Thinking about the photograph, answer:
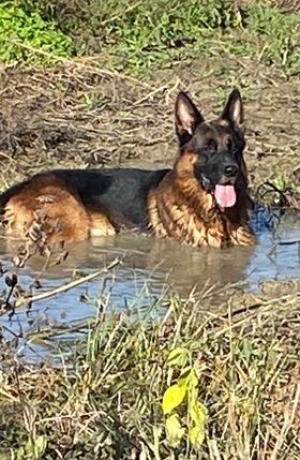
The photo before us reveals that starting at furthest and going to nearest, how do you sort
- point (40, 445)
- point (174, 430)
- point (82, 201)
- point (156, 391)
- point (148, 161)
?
1. point (148, 161)
2. point (82, 201)
3. point (156, 391)
4. point (40, 445)
5. point (174, 430)

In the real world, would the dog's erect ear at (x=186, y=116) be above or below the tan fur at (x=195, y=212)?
above

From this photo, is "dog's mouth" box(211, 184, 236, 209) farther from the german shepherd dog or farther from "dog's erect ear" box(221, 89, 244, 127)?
"dog's erect ear" box(221, 89, 244, 127)

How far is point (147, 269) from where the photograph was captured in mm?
8891

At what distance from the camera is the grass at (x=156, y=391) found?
5.30 meters

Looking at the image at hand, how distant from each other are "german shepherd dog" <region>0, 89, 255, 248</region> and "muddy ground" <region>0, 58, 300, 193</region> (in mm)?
1125

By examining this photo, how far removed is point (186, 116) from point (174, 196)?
533 mm

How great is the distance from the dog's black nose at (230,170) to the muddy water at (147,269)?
49 cm

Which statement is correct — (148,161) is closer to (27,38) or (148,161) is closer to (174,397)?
(27,38)

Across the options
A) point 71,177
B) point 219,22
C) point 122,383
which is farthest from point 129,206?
point 219,22

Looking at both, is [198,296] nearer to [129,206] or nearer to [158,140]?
[129,206]

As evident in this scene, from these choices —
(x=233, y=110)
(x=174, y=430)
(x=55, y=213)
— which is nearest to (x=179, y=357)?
(x=174, y=430)

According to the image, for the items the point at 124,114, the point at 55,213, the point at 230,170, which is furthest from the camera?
the point at 124,114

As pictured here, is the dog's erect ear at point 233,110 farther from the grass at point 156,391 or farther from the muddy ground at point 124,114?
the grass at point 156,391

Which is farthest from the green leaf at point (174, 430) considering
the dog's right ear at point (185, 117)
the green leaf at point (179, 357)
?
the dog's right ear at point (185, 117)
